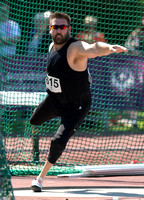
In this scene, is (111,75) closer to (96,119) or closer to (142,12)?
(96,119)

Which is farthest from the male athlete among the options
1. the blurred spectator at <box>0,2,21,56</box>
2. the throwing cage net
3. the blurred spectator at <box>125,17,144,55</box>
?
the blurred spectator at <box>125,17,144,55</box>

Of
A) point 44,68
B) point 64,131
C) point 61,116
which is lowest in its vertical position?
point 64,131

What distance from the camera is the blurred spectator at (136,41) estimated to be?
8.10 meters

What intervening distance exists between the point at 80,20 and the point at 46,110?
279 centimetres

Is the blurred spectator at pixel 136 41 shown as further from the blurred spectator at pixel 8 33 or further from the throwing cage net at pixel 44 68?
the blurred spectator at pixel 8 33

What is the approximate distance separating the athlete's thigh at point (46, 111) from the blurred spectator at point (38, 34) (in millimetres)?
2053

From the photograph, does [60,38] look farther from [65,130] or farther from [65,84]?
[65,130]

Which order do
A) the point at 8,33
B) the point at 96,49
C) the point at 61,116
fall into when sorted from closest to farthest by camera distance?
1. the point at 96,49
2. the point at 61,116
3. the point at 8,33

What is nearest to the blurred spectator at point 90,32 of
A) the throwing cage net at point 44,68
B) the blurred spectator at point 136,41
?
the throwing cage net at point 44,68

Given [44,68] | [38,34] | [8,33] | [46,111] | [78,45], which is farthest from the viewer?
[44,68]

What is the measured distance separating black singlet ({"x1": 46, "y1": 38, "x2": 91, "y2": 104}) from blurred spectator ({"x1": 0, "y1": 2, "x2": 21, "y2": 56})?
5.70 feet

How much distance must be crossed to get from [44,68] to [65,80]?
9.18ft

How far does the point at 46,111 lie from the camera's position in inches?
223

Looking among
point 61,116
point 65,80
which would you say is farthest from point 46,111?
point 65,80
